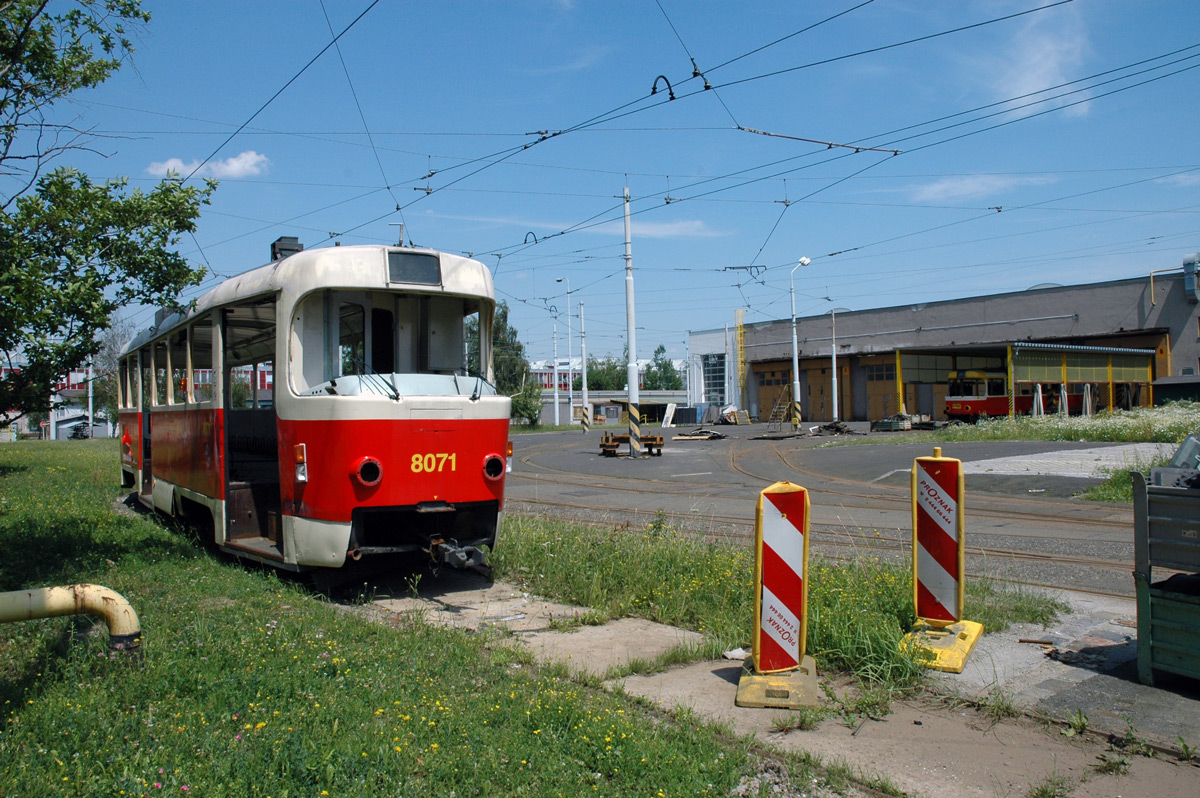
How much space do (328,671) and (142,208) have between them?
4.53m

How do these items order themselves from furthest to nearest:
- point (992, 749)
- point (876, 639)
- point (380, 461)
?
point (380, 461) → point (876, 639) → point (992, 749)

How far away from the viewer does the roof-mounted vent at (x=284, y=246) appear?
862 centimetres

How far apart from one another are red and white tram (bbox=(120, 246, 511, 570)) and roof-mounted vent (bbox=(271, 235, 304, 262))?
542 millimetres

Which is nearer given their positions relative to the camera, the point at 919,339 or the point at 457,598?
the point at 457,598

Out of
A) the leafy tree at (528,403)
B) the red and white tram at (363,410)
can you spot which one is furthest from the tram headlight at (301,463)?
the leafy tree at (528,403)

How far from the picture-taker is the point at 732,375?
63.9 metres

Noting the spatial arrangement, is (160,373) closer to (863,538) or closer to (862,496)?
(863,538)

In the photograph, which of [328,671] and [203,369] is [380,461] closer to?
[328,671]

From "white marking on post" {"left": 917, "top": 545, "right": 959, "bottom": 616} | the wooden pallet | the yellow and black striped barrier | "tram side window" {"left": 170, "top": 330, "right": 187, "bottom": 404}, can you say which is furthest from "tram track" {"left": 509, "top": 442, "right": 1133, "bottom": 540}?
"tram side window" {"left": 170, "top": 330, "right": 187, "bottom": 404}

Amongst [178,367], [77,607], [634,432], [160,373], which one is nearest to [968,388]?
[634,432]

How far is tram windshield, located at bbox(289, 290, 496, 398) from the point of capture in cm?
717

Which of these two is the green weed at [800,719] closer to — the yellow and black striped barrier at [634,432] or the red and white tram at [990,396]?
the yellow and black striped barrier at [634,432]

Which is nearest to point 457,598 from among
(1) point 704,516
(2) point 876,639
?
(2) point 876,639

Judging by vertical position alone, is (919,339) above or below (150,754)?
above
